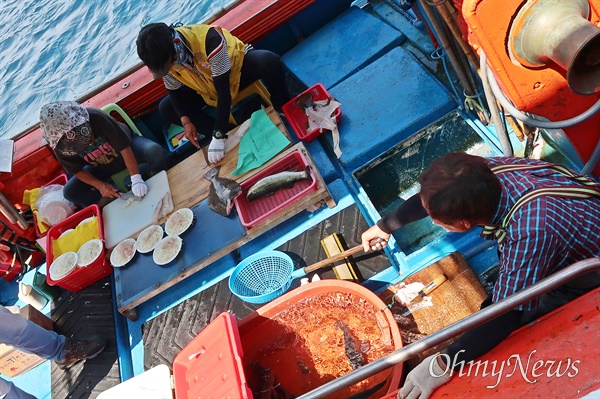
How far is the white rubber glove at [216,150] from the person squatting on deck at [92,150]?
2.43 ft

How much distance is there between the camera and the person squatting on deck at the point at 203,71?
11.9ft

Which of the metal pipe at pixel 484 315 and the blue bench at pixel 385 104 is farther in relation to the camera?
the blue bench at pixel 385 104

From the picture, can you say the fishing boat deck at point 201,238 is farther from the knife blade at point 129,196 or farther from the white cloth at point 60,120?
the white cloth at point 60,120

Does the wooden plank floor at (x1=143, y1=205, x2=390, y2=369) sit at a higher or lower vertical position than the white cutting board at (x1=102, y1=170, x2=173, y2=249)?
lower

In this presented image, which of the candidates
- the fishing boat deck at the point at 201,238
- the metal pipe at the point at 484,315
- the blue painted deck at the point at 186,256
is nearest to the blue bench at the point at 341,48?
the fishing boat deck at the point at 201,238

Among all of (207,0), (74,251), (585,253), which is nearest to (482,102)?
(585,253)

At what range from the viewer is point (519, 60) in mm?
1995

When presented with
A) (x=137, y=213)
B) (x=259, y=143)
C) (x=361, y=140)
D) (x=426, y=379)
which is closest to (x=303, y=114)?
(x=259, y=143)

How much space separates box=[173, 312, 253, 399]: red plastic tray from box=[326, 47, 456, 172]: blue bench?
1.92 metres

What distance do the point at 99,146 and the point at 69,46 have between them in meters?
7.59

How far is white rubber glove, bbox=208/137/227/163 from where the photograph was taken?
4.20m

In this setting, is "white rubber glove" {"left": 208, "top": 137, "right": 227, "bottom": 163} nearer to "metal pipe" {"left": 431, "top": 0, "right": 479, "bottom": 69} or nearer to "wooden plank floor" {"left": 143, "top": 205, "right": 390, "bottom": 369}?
"wooden plank floor" {"left": 143, "top": 205, "right": 390, "bottom": 369}

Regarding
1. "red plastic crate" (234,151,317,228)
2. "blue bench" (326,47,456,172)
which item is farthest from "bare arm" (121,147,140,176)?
"blue bench" (326,47,456,172)

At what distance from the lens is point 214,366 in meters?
2.53
